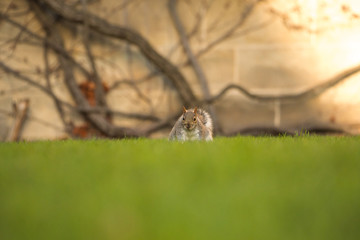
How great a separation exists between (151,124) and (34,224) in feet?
13.3

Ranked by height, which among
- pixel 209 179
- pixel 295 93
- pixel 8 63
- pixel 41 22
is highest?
pixel 41 22

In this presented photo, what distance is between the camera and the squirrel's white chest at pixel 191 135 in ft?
10.7

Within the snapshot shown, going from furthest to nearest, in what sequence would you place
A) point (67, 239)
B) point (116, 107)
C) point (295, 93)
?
1. point (116, 107)
2. point (295, 93)
3. point (67, 239)

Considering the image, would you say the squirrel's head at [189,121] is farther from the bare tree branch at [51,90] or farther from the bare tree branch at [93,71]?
the bare tree branch at [51,90]

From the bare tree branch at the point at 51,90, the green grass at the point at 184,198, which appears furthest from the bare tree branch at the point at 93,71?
the green grass at the point at 184,198

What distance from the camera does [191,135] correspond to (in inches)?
129

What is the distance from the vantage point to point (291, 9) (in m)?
5.05

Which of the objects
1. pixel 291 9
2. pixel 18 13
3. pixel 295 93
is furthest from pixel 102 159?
pixel 18 13

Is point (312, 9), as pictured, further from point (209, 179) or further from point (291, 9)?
point (209, 179)

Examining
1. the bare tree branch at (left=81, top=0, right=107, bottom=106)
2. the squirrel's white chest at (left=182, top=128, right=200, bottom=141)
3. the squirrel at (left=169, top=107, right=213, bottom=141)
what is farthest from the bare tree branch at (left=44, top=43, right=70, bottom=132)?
the squirrel's white chest at (left=182, top=128, right=200, bottom=141)

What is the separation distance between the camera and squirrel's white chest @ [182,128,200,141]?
10.7 feet

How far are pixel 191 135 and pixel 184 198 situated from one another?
80.7 inches

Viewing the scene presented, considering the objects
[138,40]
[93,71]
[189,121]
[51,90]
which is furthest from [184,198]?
[51,90]

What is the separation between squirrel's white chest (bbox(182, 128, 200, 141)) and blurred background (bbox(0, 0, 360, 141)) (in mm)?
1743
